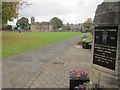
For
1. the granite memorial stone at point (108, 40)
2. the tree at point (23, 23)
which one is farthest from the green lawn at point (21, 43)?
the tree at point (23, 23)

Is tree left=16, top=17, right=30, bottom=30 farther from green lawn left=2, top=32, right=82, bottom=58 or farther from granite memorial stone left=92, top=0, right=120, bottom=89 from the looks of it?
granite memorial stone left=92, top=0, right=120, bottom=89

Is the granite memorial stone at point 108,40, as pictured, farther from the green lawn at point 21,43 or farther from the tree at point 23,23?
the tree at point 23,23

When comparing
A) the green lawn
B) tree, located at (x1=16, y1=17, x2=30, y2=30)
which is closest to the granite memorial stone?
the green lawn

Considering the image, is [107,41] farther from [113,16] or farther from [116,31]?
[113,16]

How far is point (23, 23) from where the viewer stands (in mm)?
105000

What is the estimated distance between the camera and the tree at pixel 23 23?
344 ft

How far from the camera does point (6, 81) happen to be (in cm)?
495

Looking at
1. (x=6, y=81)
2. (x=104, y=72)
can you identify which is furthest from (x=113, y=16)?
(x=6, y=81)

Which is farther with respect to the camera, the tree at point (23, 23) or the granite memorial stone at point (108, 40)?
the tree at point (23, 23)

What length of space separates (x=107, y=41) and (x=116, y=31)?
1.50ft

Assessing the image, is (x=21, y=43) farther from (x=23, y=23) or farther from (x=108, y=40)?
(x=23, y=23)

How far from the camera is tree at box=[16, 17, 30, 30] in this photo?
105 meters

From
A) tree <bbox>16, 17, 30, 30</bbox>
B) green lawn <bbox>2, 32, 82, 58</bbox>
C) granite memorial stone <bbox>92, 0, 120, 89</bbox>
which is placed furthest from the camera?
tree <bbox>16, 17, 30, 30</bbox>

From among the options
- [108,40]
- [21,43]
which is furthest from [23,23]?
[108,40]
